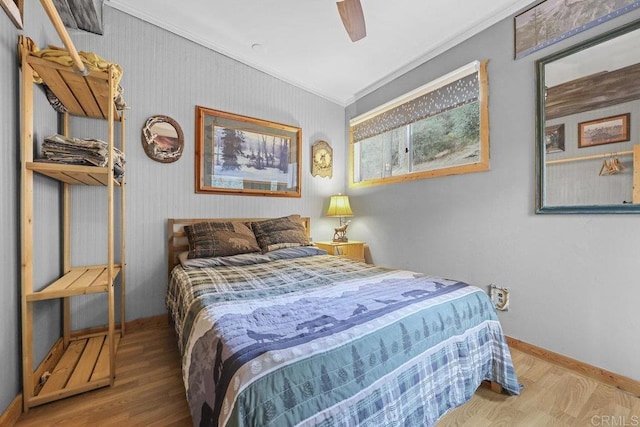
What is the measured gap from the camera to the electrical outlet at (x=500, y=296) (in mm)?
2156

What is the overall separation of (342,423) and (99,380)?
1.57 m

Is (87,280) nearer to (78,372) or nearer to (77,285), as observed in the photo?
(77,285)

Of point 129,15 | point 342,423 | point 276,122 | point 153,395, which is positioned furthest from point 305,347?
point 129,15

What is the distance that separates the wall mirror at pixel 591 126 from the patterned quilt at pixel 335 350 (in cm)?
105

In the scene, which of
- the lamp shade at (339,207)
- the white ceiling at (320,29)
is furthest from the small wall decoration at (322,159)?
the white ceiling at (320,29)

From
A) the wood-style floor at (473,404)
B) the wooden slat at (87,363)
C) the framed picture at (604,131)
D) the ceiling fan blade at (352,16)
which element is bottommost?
the wood-style floor at (473,404)

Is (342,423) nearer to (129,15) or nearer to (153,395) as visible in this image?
(153,395)

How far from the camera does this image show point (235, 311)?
120 cm

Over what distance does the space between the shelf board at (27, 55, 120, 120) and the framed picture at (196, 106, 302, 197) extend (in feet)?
2.66

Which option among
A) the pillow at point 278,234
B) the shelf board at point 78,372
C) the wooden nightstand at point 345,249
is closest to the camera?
the shelf board at point 78,372

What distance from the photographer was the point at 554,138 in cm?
189

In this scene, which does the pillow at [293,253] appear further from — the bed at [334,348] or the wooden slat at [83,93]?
the wooden slat at [83,93]

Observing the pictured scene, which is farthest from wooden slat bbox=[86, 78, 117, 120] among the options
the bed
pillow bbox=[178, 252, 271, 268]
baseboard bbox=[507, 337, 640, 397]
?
baseboard bbox=[507, 337, 640, 397]

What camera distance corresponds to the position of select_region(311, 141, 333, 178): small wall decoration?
3574 millimetres
